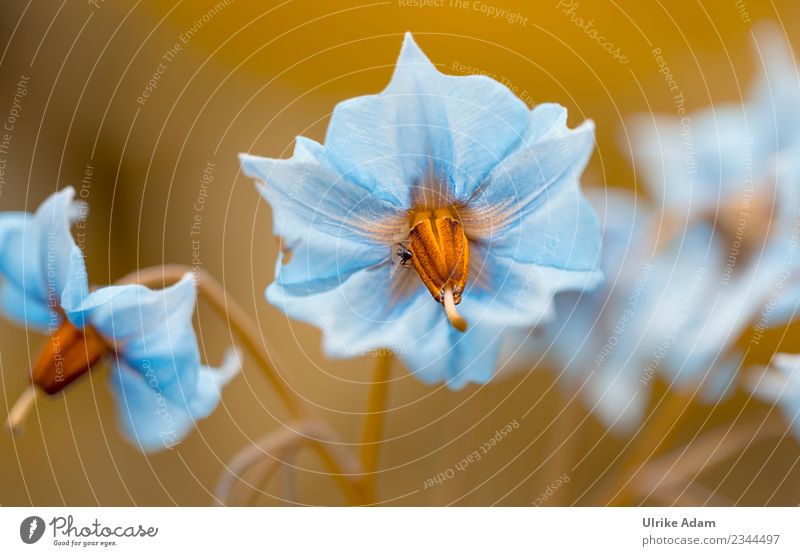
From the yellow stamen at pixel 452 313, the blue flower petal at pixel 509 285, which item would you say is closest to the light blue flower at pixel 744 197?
the blue flower petal at pixel 509 285

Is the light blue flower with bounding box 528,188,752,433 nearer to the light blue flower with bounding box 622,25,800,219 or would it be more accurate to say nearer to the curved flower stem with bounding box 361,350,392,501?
the light blue flower with bounding box 622,25,800,219

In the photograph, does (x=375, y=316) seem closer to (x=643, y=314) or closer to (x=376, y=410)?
(x=376, y=410)

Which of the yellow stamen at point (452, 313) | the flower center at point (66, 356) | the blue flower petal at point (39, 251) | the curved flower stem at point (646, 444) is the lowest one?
the curved flower stem at point (646, 444)

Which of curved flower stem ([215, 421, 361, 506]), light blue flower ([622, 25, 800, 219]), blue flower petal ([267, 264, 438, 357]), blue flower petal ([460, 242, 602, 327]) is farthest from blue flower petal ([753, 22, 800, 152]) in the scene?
curved flower stem ([215, 421, 361, 506])

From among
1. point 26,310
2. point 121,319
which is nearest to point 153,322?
point 121,319

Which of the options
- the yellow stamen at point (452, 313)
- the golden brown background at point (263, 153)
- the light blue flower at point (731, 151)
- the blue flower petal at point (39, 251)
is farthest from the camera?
the golden brown background at point (263, 153)

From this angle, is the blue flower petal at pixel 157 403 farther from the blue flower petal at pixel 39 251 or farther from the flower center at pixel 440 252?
the flower center at pixel 440 252

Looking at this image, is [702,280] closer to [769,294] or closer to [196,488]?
[769,294]

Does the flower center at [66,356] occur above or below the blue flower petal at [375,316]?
below

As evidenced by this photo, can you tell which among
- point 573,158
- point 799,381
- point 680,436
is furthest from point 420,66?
point 680,436
